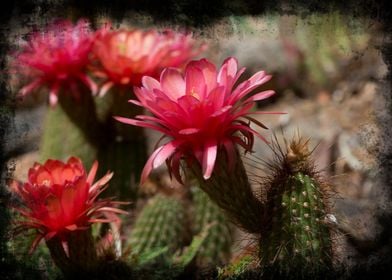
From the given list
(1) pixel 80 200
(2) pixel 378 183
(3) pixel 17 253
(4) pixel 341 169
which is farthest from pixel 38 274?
(4) pixel 341 169

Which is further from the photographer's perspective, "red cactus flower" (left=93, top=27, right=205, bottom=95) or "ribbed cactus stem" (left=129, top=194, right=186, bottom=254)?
"ribbed cactus stem" (left=129, top=194, right=186, bottom=254)

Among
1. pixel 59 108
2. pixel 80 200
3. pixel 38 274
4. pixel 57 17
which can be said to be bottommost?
pixel 38 274

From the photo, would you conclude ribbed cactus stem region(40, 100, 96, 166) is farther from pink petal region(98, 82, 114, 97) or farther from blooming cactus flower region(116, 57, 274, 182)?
blooming cactus flower region(116, 57, 274, 182)

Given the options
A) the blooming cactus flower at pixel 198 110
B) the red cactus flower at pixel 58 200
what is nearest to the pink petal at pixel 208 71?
the blooming cactus flower at pixel 198 110

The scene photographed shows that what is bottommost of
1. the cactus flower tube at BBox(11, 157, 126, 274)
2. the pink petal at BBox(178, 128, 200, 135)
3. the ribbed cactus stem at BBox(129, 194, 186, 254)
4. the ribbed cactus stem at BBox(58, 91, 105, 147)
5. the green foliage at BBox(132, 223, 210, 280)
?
the green foliage at BBox(132, 223, 210, 280)

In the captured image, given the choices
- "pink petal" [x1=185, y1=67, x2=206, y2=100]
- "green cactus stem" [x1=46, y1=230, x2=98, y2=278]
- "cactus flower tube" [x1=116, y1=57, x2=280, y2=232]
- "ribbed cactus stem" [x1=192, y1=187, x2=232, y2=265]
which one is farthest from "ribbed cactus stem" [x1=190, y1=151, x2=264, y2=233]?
"ribbed cactus stem" [x1=192, y1=187, x2=232, y2=265]

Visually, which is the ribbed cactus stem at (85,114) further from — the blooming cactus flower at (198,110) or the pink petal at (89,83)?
the blooming cactus flower at (198,110)

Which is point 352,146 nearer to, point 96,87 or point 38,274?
point 96,87
